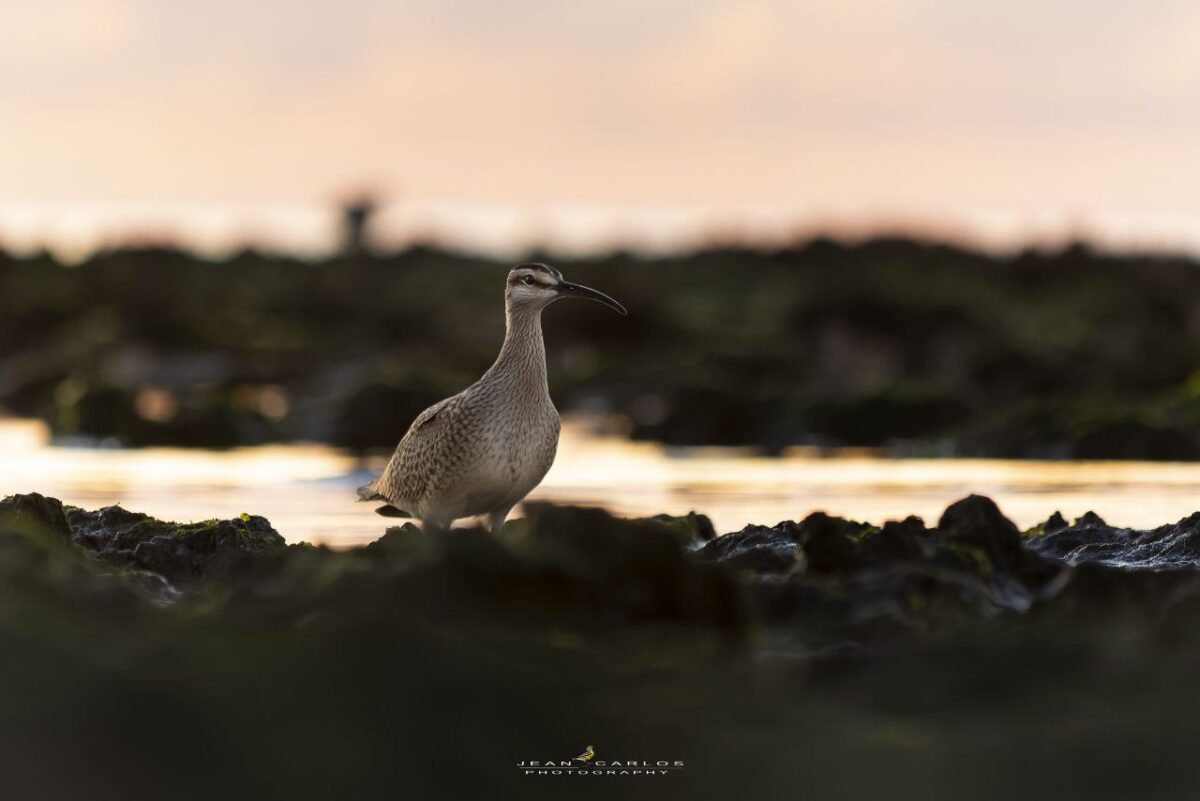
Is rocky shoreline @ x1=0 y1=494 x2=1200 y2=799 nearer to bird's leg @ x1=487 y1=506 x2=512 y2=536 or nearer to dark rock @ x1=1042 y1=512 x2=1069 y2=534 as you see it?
bird's leg @ x1=487 y1=506 x2=512 y2=536

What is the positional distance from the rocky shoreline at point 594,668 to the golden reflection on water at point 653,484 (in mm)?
5401

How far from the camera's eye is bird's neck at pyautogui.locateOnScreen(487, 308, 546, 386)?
10656 millimetres

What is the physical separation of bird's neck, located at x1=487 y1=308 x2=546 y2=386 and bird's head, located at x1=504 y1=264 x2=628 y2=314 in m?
0.05

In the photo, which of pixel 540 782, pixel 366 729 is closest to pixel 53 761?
pixel 366 729

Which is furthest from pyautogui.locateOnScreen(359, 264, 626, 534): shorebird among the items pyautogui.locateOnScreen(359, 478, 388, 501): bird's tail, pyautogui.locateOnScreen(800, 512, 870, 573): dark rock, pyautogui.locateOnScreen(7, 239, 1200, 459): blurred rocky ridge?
pyautogui.locateOnScreen(7, 239, 1200, 459): blurred rocky ridge

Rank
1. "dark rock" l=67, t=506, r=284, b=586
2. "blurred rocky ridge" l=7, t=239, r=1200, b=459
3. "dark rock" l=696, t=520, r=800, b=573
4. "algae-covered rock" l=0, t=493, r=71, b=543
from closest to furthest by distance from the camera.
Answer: "dark rock" l=696, t=520, r=800, b=573 → "algae-covered rock" l=0, t=493, r=71, b=543 → "dark rock" l=67, t=506, r=284, b=586 → "blurred rocky ridge" l=7, t=239, r=1200, b=459

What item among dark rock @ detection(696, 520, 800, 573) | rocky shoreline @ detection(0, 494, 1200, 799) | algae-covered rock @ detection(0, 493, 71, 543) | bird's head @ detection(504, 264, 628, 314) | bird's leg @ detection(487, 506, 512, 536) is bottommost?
rocky shoreline @ detection(0, 494, 1200, 799)

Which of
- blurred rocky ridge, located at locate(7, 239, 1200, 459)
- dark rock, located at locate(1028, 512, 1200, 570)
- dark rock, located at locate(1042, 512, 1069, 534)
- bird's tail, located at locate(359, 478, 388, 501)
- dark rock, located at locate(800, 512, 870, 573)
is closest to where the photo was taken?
dark rock, located at locate(800, 512, 870, 573)

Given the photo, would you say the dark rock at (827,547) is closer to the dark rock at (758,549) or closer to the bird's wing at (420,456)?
the dark rock at (758,549)

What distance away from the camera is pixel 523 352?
35.3 ft

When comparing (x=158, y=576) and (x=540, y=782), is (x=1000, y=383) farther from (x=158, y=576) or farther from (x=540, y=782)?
(x=540, y=782)

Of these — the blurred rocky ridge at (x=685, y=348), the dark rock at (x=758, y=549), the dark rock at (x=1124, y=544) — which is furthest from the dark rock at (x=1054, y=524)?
the blurred rocky ridge at (x=685, y=348)

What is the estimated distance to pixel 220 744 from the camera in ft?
19.8

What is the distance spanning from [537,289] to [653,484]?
8737mm
